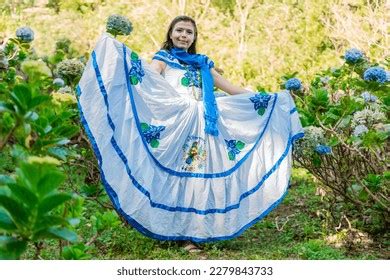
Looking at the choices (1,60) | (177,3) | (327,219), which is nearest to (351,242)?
(327,219)

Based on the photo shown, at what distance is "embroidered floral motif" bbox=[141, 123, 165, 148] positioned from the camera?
11.1ft

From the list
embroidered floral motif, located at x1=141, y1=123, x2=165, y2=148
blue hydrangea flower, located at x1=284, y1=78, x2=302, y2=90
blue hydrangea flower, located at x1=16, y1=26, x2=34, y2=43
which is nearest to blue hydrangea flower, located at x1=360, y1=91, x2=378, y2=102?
blue hydrangea flower, located at x1=284, y1=78, x2=302, y2=90

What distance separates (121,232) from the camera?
12.0 ft

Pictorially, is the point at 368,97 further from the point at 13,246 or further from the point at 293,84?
the point at 13,246

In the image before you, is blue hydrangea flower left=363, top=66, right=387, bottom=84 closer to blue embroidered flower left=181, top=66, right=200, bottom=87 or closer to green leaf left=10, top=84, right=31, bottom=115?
blue embroidered flower left=181, top=66, right=200, bottom=87

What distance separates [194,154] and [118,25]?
28.8 inches

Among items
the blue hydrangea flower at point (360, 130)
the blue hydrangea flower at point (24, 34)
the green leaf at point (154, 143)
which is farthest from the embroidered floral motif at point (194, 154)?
the blue hydrangea flower at point (24, 34)

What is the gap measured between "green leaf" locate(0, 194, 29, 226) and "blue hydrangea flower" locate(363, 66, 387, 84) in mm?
2308

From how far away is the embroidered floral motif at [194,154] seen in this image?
3.46 m

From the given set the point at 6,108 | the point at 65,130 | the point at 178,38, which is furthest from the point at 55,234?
the point at 178,38

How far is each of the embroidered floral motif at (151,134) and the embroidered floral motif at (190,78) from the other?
340mm

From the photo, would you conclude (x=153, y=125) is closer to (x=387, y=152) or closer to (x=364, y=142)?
(x=364, y=142)

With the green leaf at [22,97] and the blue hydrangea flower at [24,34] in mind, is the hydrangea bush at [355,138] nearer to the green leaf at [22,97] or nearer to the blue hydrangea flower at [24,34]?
the blue hydrangea flower at [24,34]

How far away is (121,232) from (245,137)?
810 millimetres
